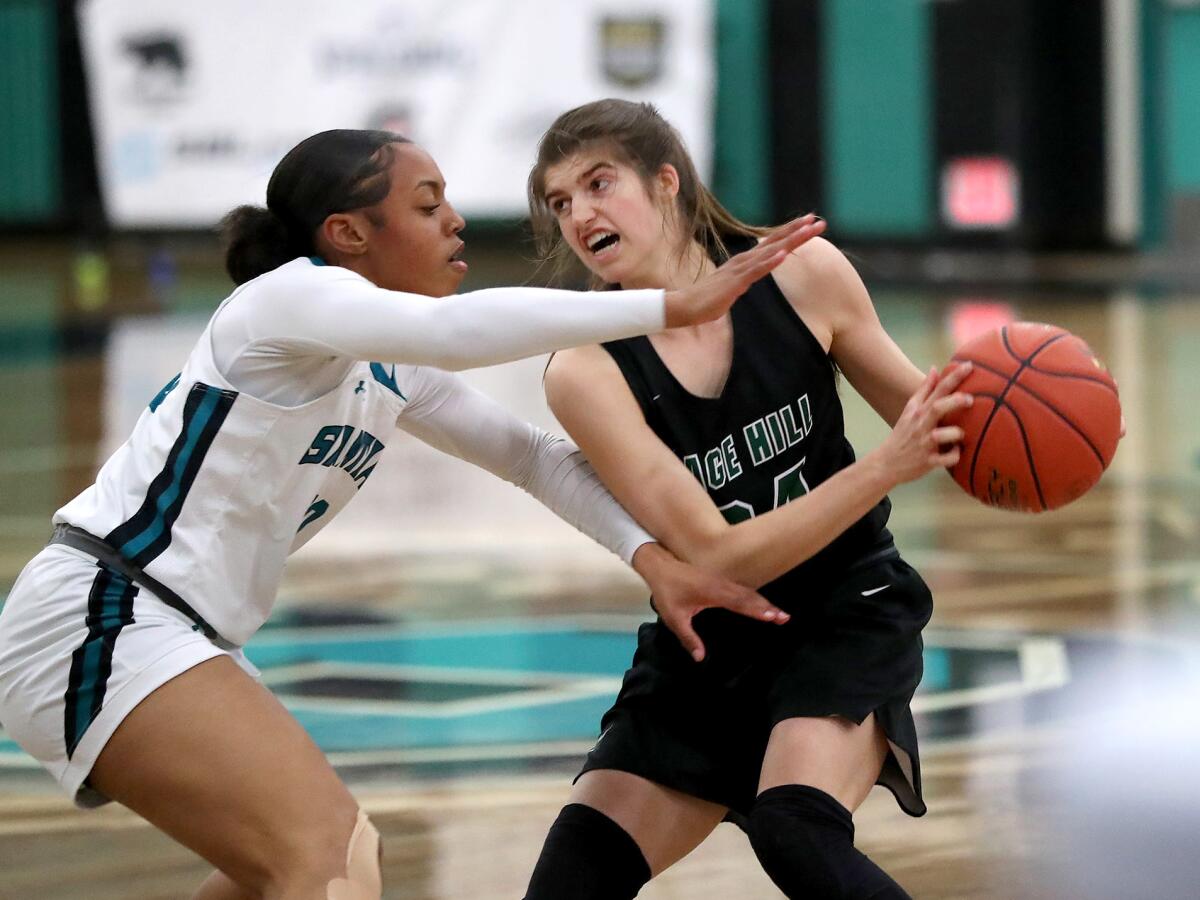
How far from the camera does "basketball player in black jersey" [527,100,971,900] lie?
9.30ft

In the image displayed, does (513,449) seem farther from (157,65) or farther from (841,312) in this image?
(157,65)

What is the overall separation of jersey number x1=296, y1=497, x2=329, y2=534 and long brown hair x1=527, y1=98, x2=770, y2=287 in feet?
1.96

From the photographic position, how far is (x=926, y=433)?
8.75ft

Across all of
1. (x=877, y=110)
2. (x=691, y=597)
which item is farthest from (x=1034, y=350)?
(x=877, y=110)

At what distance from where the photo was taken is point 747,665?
2.95 metres

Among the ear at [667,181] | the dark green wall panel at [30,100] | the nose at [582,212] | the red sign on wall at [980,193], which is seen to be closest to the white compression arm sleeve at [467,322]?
the nose at [582,212]

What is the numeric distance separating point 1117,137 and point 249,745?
17008mm

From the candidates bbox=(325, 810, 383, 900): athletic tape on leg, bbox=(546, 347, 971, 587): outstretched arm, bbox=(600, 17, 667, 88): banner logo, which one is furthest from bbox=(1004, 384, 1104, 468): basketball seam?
bbox=(600, 17, 667, 88): banner logo

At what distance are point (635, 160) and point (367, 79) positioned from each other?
48.9 feet

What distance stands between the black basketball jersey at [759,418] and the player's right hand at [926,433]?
10.1 inches

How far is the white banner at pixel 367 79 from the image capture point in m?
17.1

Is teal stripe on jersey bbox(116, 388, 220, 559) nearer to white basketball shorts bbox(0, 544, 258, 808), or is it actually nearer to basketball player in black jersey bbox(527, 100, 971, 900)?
white basketball shorts bbox(0, 544, 258, 808)

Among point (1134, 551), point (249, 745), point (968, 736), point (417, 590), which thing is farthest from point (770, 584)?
point (1134, 551)

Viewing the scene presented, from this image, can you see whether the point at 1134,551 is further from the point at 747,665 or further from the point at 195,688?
the point at 195,688
